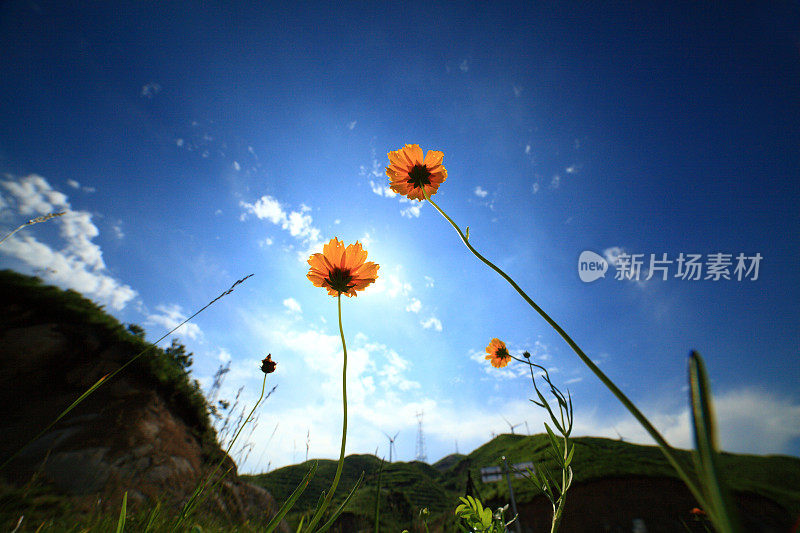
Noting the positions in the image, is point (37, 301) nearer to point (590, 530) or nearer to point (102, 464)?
point (102, 464)

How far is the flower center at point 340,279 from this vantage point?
0.94 m

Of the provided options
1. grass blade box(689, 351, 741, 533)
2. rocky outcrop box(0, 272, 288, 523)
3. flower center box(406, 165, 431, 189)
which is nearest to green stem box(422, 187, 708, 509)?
grass blade box(689, 351, 741, 533)

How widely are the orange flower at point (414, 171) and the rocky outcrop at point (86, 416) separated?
2.65 meters

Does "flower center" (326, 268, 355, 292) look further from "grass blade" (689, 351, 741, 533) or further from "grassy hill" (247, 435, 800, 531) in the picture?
"grassy hill" (247, 435, 800, 531)

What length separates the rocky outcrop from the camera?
2.51 metres

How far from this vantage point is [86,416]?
3.03m

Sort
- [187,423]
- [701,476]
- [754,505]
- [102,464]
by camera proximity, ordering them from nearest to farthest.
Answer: [701,476] < [102,464] < [187,423] < [754,505]

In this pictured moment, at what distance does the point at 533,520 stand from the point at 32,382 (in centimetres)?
1238

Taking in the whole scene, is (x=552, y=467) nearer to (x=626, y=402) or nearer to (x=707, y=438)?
(x=626, y=402)

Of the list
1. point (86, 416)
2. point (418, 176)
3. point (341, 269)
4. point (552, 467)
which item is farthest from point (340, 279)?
point (552, 467)

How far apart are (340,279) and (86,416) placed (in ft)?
12.7

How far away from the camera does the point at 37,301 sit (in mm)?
3295

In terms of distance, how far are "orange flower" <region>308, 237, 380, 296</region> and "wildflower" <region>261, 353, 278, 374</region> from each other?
2.71ft

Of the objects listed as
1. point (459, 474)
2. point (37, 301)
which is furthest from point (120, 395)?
point (459, 474)
